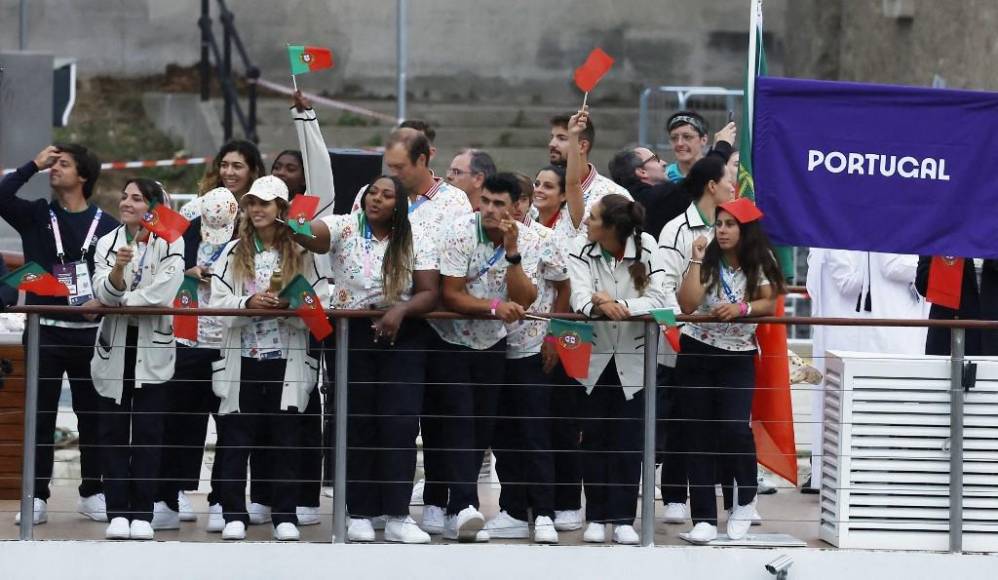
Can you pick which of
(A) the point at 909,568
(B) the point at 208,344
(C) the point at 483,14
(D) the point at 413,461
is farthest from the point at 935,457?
(C) the point at 483,14

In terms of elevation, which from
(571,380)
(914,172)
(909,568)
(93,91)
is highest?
(93,91)

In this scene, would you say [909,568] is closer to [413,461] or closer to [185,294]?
[413,461]

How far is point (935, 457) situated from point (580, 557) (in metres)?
1.72

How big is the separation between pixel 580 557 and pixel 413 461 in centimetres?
A: 88

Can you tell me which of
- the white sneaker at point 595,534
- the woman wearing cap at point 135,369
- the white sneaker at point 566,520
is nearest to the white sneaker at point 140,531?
the woman wearing cap at point 135,369

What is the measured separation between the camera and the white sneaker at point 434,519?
8969mm

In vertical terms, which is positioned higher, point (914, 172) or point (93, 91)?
point (93, 91)

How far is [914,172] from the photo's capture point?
8.97 meters

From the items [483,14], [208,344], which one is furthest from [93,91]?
[208,344]

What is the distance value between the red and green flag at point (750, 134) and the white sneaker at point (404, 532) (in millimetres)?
2090

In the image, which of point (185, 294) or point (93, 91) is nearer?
point (185, 294)

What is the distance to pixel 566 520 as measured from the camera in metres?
9.07

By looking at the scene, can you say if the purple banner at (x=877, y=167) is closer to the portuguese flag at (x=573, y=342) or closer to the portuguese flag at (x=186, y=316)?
the portuguese flag at (x=573, y=342)

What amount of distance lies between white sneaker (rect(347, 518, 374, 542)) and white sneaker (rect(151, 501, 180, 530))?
3.01 ft
